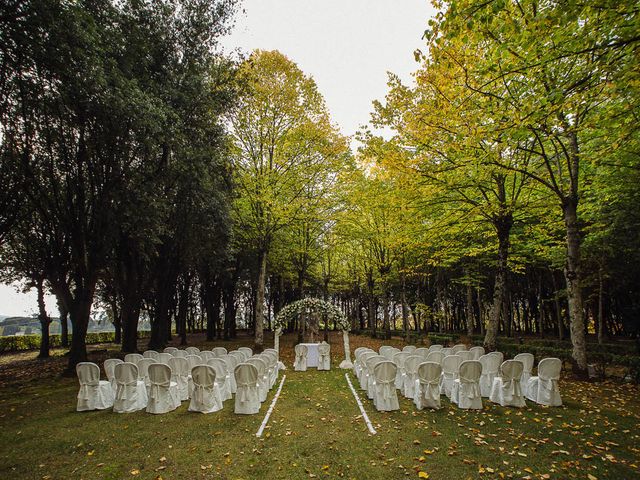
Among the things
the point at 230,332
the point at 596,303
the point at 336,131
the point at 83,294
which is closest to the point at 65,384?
the point at 83,294

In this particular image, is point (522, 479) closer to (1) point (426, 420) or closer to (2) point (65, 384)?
(1) point (426, 420)

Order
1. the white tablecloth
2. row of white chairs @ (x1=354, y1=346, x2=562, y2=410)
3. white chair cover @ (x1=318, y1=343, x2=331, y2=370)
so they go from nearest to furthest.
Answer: row of white chairs @ (x1=354, y1=346, x2=562, y2=410)
white chair cover @ (x1=318, y1=343, x2=331, y2=370)
the white tablecloth

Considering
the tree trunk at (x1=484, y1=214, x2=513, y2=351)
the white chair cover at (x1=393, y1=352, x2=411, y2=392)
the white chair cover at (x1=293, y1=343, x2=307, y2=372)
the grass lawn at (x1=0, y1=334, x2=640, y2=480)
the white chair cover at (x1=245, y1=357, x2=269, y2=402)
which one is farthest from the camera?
the white chair cover at (x1=293, y1=343, x2=307, y2=372)

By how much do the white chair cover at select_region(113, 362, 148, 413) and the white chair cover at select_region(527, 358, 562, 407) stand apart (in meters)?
9.65

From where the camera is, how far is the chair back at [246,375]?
7422 mm

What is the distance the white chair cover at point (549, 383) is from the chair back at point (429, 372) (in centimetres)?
250

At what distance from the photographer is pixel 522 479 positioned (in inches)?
174

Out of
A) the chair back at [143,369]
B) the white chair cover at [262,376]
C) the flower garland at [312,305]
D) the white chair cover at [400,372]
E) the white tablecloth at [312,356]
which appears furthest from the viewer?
the flower garland at [312,305]

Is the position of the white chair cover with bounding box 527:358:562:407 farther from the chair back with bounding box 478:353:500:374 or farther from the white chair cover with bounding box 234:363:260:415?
the white chair cover with bounding box 234:363:260:415

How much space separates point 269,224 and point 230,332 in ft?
59.8

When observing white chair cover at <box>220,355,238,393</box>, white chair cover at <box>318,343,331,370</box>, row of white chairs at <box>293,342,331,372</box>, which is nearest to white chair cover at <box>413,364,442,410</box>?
white chair cover at <box>220,355,238,393</box>

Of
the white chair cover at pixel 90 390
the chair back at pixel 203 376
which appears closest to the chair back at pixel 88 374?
the white chair cover at pixel 90 390

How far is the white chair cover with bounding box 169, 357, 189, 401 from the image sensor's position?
8.77m

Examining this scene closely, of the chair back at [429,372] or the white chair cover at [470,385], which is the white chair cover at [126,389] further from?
the white chair cover at [470,385]
